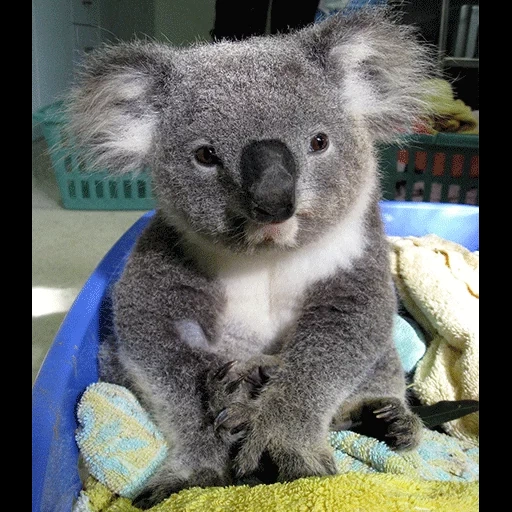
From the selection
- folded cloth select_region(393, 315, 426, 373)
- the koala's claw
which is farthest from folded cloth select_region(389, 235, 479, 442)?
the koala's claw

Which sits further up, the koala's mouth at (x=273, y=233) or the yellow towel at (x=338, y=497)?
the koala's mouth at (x=273, y=233)

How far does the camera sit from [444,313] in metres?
1.51

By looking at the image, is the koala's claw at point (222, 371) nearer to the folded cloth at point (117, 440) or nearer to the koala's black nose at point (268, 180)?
the folded cloth at point (117, 440)

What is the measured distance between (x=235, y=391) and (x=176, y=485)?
187 mm

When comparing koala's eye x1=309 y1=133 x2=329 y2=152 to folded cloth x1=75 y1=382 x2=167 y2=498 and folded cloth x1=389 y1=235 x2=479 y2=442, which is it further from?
folded cloth x1=389 y1=235 x2=479 y2=442

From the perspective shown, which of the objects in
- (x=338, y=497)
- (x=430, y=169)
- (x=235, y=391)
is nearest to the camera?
(x=338, y=497)

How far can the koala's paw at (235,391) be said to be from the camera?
1.02 meters

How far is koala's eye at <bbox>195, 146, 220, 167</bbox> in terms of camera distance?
0.93 m

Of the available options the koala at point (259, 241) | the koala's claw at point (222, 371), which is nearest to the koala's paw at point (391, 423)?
the koala at point (259, 241)

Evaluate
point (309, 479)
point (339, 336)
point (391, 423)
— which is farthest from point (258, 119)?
point (391, 423)

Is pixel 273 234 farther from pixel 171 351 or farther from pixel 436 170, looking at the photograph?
pixel 436 170

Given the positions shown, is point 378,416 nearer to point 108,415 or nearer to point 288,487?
point 288,487

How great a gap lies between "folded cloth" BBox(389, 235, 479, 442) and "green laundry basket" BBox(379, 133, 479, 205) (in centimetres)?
38

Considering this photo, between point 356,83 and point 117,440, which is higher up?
point 356,83
